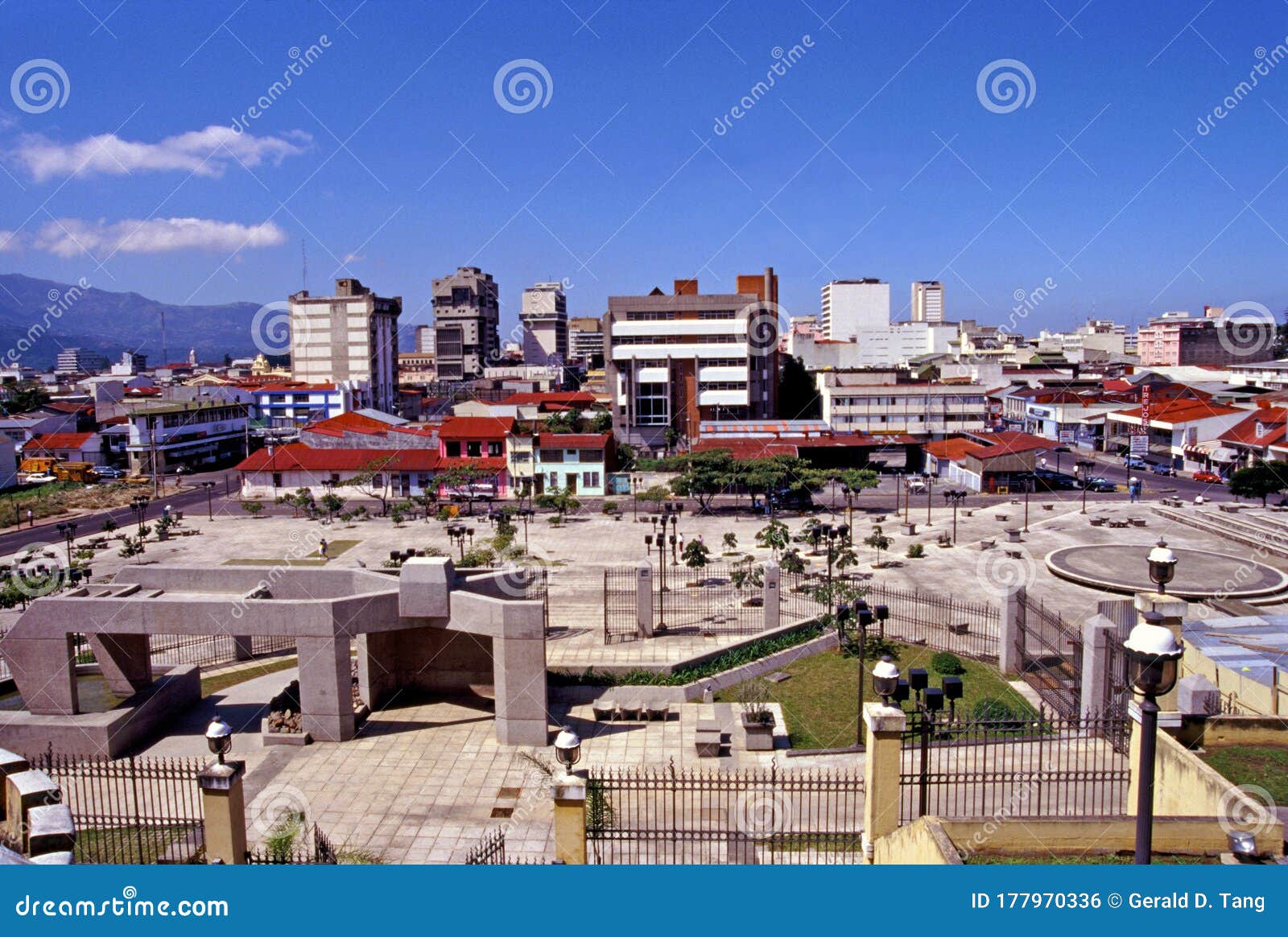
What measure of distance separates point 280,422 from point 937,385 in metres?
45.5

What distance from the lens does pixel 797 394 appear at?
74.4 meters

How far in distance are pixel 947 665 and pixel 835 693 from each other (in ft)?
8.34

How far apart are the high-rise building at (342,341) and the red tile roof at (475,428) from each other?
3649 centimetres

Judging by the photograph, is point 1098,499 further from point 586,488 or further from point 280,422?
point 280,422

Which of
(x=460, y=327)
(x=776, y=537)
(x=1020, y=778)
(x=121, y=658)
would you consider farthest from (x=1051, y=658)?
(x=460, y=327)

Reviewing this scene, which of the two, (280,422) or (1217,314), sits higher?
(1217,314)

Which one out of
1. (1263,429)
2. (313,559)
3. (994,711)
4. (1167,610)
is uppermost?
(1263,429)

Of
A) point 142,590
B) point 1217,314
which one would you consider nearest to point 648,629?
point 142,590

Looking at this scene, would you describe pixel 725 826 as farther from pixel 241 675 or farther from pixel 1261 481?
pixel 1261 481

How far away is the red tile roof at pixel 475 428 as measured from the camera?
1861 inches

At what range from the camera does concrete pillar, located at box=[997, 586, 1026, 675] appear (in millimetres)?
17516

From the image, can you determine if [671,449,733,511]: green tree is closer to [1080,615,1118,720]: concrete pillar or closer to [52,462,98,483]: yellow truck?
[1080,615,1118,720]: concrete pillar

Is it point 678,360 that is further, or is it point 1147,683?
point 678,360

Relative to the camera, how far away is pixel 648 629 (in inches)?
814
